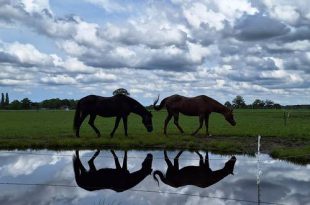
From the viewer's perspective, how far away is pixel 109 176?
11195mm

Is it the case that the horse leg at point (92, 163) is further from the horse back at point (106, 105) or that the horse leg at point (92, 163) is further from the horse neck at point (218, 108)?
the horse neck at point (218, 108)

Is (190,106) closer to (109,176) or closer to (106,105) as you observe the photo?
(106,105)

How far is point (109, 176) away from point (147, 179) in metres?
1.08

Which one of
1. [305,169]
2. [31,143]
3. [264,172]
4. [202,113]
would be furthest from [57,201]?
[202,113]

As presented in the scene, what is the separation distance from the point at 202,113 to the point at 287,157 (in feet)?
23.0

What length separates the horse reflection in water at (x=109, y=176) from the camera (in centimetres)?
998

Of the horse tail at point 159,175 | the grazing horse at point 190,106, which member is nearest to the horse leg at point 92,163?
the horse tail at point 159,175

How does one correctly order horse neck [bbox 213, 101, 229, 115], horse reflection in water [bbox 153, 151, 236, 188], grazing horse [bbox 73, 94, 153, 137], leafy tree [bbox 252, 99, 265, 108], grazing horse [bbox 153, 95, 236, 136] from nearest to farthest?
1. horse reflection in water [bbox 153, 151, 236, 188]
2. grazing horse [bbox 73, 94, 153, 137]
3. grazing horse [bbox 153, 95, 236, 136]
4. horse neck [bbox 213, 101, 229, 115]
5. leafy tree [bbox 252, 99, 265, 108]

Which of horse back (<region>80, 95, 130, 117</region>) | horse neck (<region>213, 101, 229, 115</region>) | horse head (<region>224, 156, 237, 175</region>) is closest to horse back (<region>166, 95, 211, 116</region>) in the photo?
horse neck (<region>213, 101, 229, 115</region>)

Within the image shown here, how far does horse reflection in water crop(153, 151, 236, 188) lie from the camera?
418 inches

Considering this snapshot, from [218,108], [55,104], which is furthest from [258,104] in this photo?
[218,108]

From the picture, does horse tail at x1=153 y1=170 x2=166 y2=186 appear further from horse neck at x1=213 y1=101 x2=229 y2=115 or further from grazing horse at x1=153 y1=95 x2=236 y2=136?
horse neck at x1=213 y1=101 x2=229 y2=115

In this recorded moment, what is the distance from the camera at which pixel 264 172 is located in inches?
470

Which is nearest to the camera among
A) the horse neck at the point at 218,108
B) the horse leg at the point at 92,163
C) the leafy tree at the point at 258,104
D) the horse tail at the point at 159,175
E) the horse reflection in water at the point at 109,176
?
the horse reflection in water at the point at 109,176
